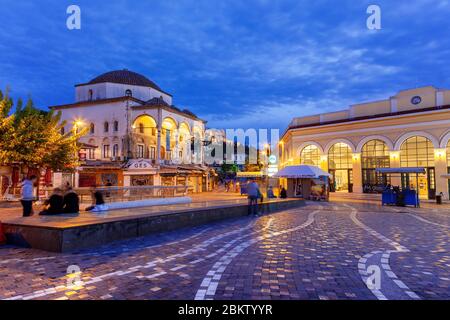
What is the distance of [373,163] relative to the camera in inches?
1294

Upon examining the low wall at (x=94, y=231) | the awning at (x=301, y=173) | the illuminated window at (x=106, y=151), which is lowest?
the low wall at (x=94, y=231)

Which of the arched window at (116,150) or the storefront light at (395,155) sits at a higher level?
the arched window at (116,150)

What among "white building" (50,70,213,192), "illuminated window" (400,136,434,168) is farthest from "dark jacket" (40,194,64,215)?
"illuminated window" (400,136,434,168)

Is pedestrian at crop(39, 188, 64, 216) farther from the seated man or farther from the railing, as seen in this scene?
the railing

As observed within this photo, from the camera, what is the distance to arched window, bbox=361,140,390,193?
105 ft

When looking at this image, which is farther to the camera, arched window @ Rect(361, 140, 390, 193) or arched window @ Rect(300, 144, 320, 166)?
arched window @ Rect(300, 144, 320, 166)

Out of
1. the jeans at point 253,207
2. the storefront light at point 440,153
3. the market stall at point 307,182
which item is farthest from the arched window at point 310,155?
the jeans at point 253,207

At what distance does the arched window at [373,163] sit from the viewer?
32.1 m

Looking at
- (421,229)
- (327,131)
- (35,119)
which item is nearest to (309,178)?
(327,131)

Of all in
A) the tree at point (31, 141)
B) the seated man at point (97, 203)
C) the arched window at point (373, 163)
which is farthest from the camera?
the arched window at point (373, 163)

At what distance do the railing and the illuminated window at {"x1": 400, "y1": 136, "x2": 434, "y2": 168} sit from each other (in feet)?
83.5

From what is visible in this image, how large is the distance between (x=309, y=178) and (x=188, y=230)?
1897 centimetres

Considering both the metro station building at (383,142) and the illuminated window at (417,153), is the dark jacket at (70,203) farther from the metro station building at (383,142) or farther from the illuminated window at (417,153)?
the illuminated window at (417,153)

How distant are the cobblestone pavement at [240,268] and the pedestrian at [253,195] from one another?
5168 millimetres
